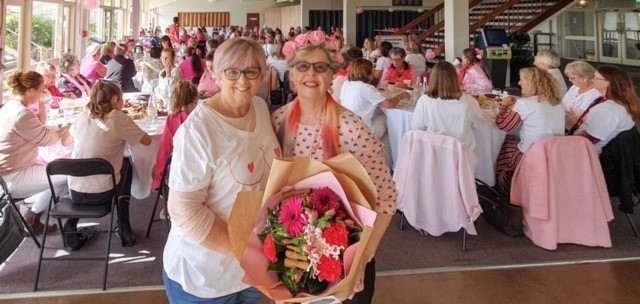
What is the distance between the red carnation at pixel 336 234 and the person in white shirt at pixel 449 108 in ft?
9.14

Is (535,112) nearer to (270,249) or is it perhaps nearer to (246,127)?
(246,127)

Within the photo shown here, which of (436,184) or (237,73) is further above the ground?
(237,73)

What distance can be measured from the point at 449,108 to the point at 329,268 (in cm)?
286

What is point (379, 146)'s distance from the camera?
4.61 feet

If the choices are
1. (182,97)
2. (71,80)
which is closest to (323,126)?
(182,97)

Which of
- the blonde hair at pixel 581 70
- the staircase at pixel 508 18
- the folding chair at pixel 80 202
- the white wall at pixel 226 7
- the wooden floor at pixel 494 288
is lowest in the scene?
the wooden floor at pixel 494 288

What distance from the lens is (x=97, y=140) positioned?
304cm

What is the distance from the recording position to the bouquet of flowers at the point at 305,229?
95cm

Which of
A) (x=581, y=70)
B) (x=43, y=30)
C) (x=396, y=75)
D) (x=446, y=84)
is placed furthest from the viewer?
(x=43, y=30)

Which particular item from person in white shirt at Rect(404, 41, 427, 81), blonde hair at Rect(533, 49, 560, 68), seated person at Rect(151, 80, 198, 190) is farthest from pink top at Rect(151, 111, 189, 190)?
person in white shirt at Rect(404, 41, 427, 81)

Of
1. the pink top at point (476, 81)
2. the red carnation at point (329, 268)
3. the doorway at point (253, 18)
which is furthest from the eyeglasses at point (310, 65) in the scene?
the doorway at point (253, 18)

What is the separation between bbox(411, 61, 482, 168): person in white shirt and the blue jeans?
98.0 inches

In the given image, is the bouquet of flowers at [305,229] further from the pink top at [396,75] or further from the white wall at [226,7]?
the white wall at [226,7]

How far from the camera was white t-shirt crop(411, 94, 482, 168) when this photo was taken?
3.57 m
